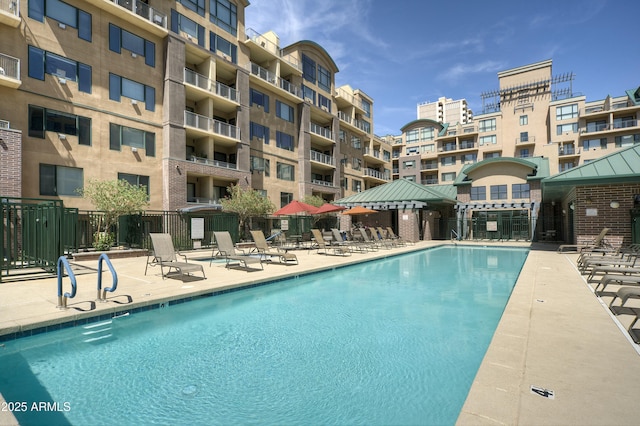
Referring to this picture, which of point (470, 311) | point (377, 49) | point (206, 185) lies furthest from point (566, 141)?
point (470, 311)

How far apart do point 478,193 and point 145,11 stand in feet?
98.6

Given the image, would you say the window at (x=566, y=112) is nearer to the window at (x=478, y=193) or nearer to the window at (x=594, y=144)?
the window at (x=594, y=144)

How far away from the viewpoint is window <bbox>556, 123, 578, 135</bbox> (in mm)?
47656

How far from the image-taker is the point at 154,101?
21.9m

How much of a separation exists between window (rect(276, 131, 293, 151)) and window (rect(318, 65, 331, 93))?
9194mm

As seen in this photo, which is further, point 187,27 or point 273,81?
point 273,81

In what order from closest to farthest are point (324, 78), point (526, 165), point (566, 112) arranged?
point (526, 165) → point (324, 78) → point (566, 112)

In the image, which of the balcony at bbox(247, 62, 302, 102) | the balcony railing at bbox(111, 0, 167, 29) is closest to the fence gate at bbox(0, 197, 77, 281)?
the balcony railing at bbox(111, 0, 167, 29)

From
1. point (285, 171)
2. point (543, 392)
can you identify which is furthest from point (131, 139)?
point (543, 392)

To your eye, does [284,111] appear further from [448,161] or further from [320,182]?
[448,161]

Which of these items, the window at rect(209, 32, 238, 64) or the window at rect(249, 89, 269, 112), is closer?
the window at rect(209, 32, 238, 64)

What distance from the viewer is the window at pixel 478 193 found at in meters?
30.5

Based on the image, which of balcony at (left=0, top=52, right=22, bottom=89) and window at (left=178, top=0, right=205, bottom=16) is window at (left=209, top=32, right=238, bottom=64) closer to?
window at (left=178, top=0, right=205, bottom=16)

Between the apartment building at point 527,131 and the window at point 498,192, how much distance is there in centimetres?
1725
